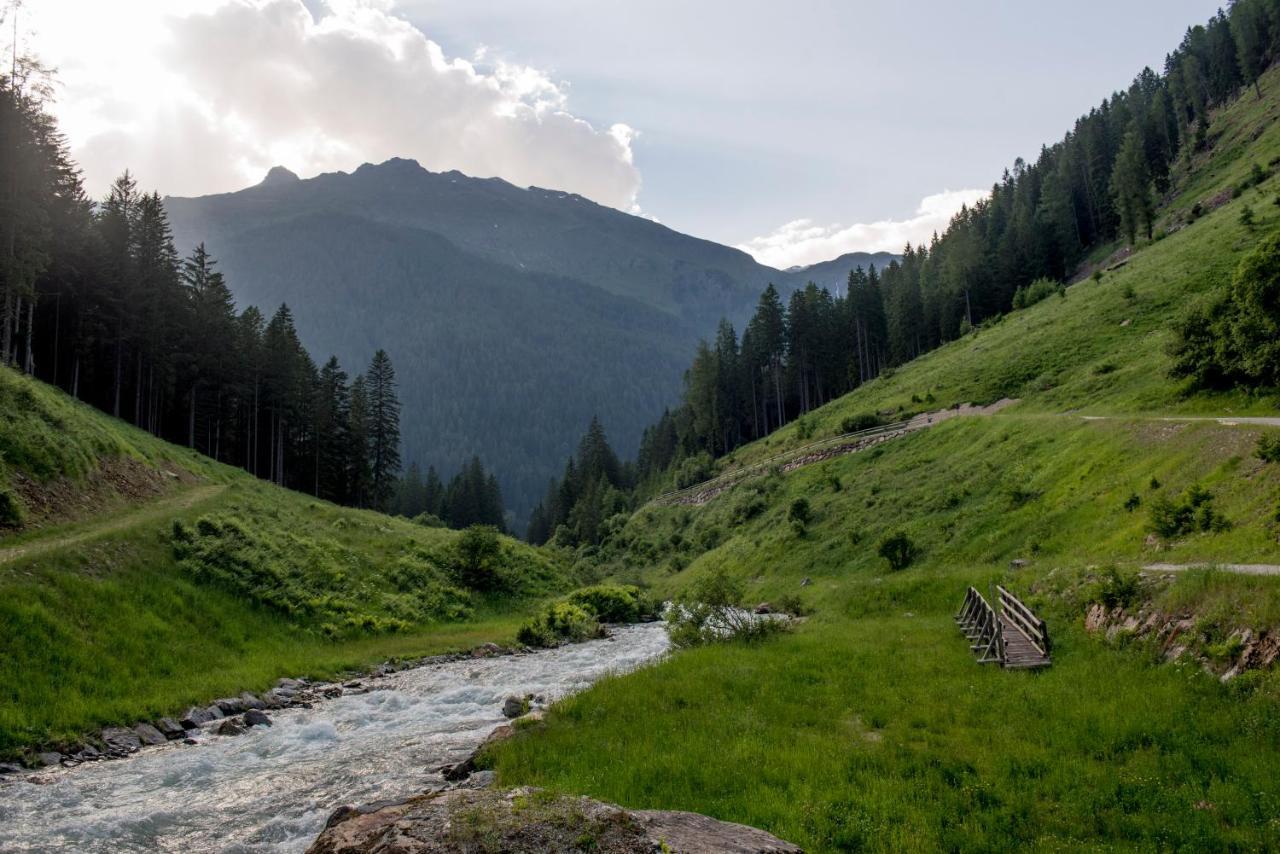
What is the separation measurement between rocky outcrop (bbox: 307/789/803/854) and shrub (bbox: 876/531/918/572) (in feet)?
99.9

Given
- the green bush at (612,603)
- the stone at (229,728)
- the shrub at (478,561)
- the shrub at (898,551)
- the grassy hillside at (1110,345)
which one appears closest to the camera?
the stone at (229,728)

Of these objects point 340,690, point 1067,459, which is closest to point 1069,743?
point 340,690

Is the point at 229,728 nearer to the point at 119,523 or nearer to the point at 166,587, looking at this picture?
the point at 166,587

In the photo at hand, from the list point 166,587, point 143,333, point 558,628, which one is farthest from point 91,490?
point 143,333

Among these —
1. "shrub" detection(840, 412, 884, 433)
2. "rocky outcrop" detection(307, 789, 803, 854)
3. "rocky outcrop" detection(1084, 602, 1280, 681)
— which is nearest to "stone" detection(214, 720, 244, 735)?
"rocky outcrop" detection(307, 789, 803, 854)

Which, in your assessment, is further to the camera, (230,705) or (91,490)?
(91,490)

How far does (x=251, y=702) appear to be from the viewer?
70.5ft

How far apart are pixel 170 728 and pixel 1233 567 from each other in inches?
1101

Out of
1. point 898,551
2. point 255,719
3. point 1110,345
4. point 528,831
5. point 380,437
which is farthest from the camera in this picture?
point 380,437

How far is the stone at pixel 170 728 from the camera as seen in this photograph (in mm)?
18172

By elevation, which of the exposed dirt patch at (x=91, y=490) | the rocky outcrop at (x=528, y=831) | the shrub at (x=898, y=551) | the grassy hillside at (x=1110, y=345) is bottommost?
the shrub at (x=898, y=551)

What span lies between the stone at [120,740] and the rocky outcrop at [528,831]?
14552 millimetres

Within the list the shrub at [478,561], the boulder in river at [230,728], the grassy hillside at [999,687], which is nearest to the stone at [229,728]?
the boulder in river at [230,728]

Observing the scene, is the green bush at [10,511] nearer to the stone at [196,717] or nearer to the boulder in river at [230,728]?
the stone at [196,717]
